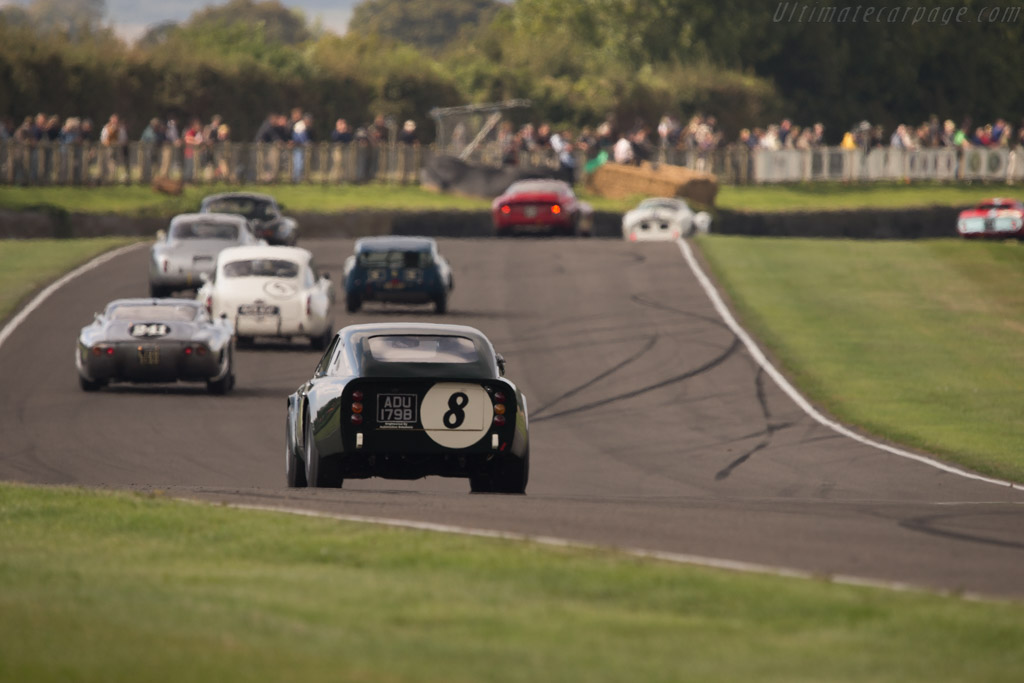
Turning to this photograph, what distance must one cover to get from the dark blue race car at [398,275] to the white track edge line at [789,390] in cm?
532

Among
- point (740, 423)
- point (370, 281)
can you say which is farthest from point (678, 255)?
point (740, 423)

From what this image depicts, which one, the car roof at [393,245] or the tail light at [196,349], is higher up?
the car roof at [393,245]

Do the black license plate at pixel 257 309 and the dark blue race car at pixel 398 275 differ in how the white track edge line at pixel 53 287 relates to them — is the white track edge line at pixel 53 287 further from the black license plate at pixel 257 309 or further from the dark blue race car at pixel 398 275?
the dark blue race car at pixel 398 275

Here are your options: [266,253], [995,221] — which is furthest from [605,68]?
[266,253]

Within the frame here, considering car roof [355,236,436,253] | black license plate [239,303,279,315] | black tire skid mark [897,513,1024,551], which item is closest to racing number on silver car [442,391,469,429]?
black tire skid mark [897,513,1024,551]

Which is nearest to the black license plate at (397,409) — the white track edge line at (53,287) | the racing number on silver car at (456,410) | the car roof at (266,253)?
the racing number on silver car at (456,410)

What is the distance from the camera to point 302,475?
52.5 ft

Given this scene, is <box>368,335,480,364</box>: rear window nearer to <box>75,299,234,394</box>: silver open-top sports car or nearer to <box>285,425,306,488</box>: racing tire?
<box>285,425,306,488</box>: racing tire

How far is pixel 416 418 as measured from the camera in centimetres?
1484

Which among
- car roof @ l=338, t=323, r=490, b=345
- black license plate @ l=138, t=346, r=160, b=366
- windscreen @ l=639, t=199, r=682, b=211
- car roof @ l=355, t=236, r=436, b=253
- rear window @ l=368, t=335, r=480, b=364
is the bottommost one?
black license plate @ l=138, t=346, r=160, b=366

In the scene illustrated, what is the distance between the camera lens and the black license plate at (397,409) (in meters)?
14.8

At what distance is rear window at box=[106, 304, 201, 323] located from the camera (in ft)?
82.6

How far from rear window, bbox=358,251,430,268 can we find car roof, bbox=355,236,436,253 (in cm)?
8

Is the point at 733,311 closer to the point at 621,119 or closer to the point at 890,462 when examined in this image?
the point at 890,462
